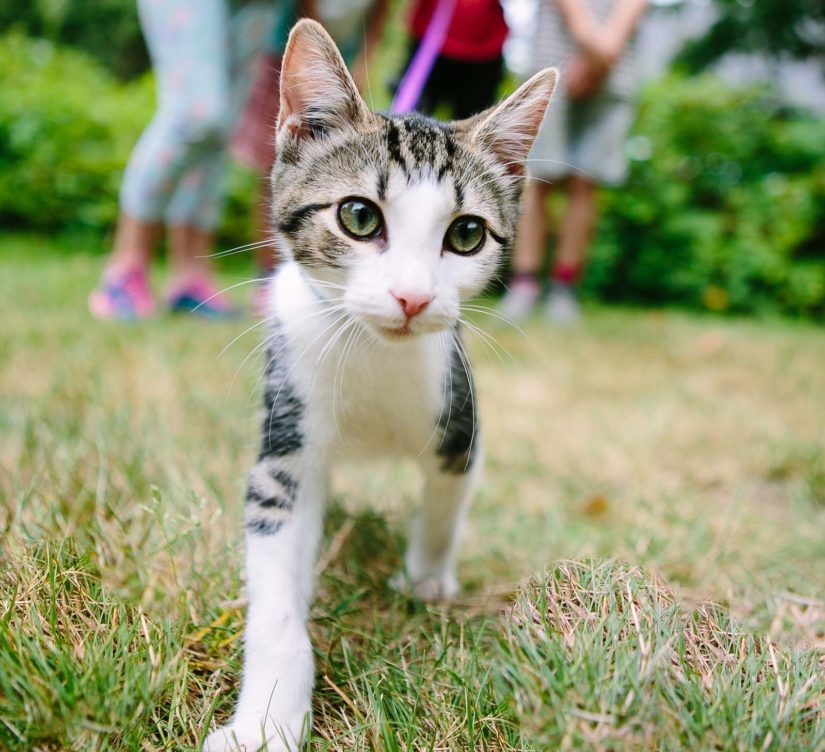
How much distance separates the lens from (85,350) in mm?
2762

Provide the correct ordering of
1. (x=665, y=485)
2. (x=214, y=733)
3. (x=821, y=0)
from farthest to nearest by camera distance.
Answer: (x=821, y=0), (x=665, y=485), (x=214, y=733)

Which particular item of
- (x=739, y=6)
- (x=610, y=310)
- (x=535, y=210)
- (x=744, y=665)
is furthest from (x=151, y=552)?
(x=739, y=6)

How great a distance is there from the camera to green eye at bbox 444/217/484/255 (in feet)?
3.96

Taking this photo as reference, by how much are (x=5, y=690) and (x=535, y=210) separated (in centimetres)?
403

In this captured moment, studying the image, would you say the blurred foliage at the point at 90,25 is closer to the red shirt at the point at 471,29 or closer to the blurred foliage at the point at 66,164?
the blurred foliage at the point at 66,164

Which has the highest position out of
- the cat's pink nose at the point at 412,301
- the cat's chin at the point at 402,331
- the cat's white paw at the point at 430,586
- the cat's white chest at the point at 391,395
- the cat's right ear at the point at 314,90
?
the cat's right ear at the point at 314,90

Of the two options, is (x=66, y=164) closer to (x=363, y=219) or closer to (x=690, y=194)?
(x=690, y=194)

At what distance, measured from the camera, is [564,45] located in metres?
3.96

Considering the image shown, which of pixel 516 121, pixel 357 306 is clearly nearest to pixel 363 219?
pixel 357 306

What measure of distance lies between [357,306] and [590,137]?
141 inches

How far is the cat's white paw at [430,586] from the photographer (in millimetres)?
1439

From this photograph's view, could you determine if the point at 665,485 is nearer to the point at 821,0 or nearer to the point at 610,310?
the point at 610,310

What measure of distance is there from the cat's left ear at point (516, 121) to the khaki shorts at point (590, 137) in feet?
9.18

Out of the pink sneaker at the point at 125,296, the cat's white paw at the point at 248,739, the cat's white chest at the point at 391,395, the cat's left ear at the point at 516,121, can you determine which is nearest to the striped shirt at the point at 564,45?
the pink sneaker at the point at 125,296
